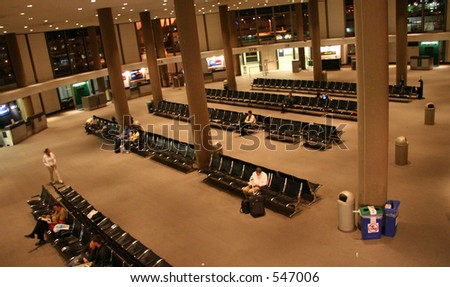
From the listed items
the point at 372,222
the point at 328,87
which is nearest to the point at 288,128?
the point at 372,222

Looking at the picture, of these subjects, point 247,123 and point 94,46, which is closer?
point 247,123

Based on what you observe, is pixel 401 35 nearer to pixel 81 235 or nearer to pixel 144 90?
pixel 144 90

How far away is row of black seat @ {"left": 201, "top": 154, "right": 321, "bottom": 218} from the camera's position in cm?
1017

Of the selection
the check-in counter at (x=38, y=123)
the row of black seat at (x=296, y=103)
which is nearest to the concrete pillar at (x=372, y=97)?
the row of black seat at (x=296, y=103)

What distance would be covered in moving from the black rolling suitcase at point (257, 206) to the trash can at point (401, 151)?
476cm

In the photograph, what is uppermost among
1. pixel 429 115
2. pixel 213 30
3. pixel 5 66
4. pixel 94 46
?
pixel 213 30

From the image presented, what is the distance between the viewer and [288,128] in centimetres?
1625

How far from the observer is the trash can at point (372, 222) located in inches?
329

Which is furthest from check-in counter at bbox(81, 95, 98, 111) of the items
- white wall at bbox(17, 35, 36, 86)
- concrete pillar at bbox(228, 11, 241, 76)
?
concrete pillar at bbox(228, 11, 241, 76)

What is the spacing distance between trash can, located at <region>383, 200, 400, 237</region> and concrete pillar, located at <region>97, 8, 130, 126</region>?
16.3m

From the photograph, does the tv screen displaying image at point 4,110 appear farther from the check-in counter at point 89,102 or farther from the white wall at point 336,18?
the white wall at point 336,18

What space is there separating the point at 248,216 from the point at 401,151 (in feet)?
16.9
